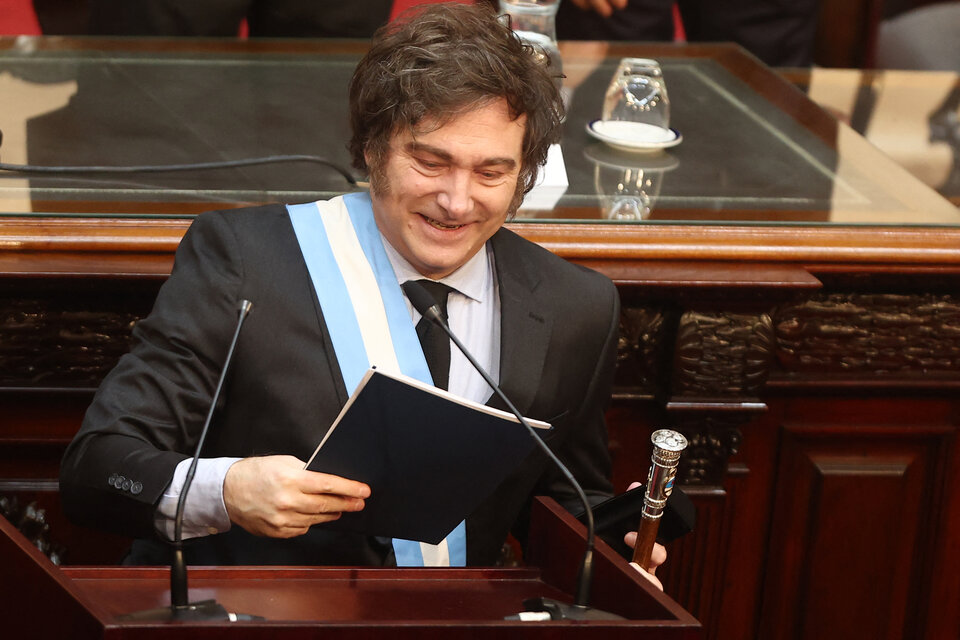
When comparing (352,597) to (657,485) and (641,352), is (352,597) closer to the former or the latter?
(657,485)

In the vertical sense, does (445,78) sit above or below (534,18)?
above

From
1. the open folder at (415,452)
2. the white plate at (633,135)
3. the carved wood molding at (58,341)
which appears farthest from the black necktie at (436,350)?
the white plate at (633,135)

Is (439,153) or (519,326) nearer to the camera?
(439,153)

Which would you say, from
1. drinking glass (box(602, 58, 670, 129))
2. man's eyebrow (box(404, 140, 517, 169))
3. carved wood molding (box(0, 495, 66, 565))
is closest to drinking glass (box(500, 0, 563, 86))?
drinking glass (box(602, 58, 670, 129))

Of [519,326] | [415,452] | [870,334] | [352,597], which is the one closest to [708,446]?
[870,334]

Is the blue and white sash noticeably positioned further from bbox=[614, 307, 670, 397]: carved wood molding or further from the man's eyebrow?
bbox=[614, 307, 670, 397]: carved wood molding

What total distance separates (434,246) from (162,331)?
0.33 meters

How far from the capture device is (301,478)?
1139 millimetres

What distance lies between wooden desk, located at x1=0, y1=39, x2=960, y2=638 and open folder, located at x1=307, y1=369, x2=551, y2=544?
0.67 meters

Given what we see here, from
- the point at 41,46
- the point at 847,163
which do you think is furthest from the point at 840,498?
the point at 41,46

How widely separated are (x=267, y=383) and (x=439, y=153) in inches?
13.1

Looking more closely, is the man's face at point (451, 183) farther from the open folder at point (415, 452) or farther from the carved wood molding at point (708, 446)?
the carved wood molding at point (708, 446)

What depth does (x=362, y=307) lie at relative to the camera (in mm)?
1444

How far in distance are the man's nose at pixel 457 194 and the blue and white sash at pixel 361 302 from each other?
0.14 meters
